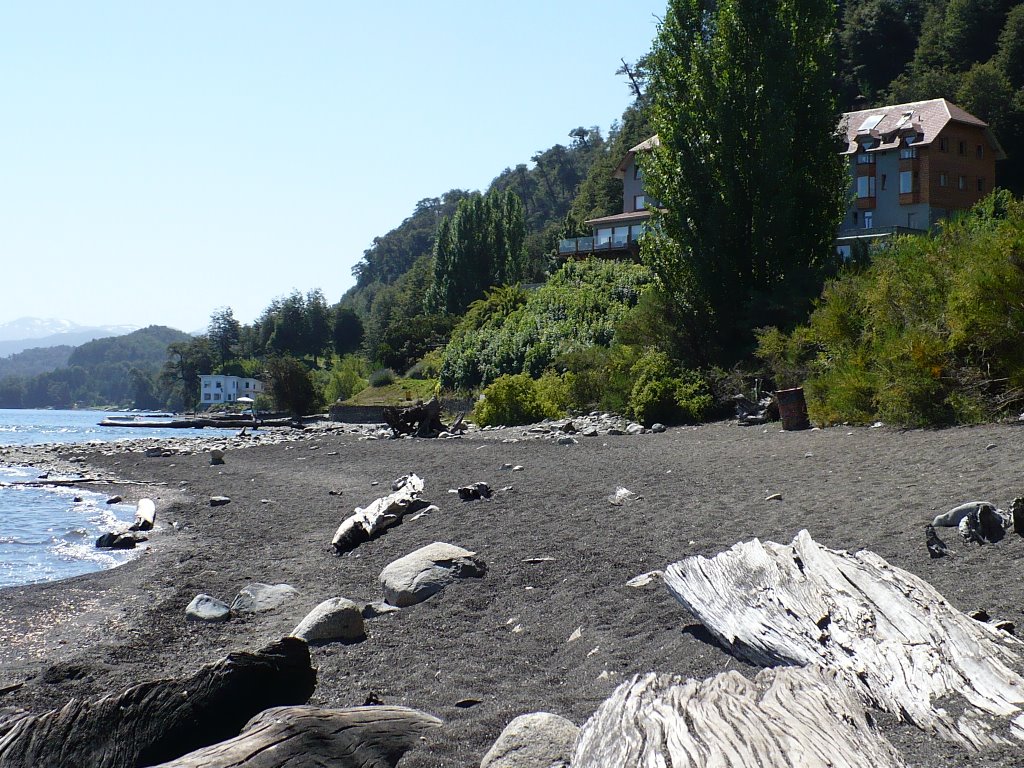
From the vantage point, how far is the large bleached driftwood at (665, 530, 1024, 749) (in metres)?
3.31

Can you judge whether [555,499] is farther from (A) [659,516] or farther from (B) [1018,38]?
(B) [1018,38]

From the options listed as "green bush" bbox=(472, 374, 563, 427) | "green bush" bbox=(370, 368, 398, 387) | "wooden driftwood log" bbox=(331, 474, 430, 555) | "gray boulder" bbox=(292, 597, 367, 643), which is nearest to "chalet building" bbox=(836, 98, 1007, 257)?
"green bush" bbox=(370, 368, 398, 387)

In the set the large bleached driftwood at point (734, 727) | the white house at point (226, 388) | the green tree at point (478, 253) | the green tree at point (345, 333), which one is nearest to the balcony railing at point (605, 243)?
the green tree at point (478, 253)

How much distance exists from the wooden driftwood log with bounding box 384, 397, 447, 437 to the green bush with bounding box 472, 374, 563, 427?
239 cm

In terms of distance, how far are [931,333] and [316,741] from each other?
37.5 feet

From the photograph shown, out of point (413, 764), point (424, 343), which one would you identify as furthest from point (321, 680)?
point (424, 343)

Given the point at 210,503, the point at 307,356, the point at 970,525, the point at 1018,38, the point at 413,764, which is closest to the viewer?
the point at 413,764

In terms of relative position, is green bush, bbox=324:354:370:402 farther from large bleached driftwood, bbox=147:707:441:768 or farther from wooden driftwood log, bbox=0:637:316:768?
large bleached driftwood, bbox=147:707:441:768

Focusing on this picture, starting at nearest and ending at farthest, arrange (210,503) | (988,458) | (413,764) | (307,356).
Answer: (413,764) → (988,458) → (210,503) → (307,356)

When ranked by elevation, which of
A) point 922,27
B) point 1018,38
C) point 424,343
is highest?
point 922,27

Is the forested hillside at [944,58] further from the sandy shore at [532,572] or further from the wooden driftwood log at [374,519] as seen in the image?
the wooden driftwood log at [374,519]

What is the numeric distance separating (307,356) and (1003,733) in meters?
96.2

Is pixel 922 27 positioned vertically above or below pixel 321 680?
above

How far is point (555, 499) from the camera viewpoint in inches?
391
